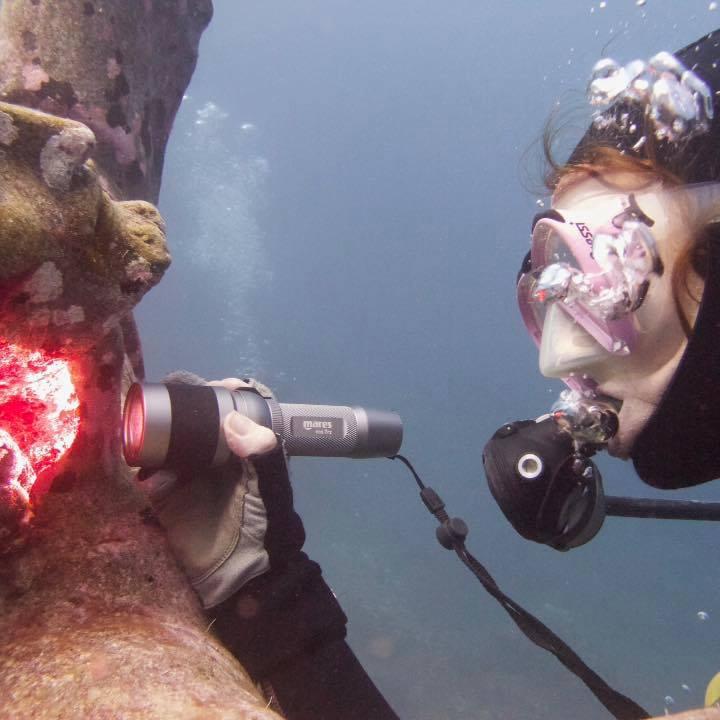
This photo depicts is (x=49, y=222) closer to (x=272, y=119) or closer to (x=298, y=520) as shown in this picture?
(x=298, y=520)

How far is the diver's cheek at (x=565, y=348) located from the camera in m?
1.85

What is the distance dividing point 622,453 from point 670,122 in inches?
41.7

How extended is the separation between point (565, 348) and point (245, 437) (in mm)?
1138

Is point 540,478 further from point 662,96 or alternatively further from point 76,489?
point 76,489

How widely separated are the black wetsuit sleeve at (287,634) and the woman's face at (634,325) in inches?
43.0

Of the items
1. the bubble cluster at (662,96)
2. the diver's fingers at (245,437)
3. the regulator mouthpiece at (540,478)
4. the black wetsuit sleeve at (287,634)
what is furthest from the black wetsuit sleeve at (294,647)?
the bubble cluster at (662,96)

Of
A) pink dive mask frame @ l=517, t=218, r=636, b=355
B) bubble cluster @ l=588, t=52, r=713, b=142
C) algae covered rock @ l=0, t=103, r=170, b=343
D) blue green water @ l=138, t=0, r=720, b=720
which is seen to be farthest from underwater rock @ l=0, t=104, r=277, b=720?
blue green water @ l=138, t=0, r=720, b=720

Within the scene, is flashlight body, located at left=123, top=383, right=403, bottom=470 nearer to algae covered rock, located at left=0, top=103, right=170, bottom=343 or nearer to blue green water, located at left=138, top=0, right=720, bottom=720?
algae covered rock, located at left=0, top=103, right=170, bottom=343

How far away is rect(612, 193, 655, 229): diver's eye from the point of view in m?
1.60

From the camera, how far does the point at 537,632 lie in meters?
2.03

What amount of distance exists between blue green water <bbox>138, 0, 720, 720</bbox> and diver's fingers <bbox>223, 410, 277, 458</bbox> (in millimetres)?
14484

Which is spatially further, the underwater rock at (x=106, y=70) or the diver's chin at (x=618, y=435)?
the underwater rock at (x=106, y=70)

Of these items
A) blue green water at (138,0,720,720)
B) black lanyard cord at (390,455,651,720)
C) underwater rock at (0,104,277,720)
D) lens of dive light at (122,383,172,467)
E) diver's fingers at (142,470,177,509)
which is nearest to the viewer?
underwater rock at (0,104,277,720)

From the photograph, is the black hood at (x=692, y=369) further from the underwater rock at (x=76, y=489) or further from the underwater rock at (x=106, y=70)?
the underwater rock at (x=106, y=70)
